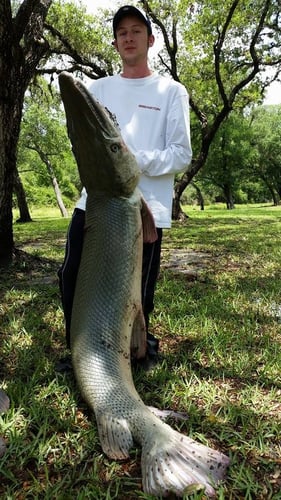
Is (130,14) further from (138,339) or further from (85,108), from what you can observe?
(138,339)

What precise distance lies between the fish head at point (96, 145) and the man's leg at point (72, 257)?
1.06 feet

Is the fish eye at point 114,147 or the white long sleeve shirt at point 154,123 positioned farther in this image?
the white long sleeve shirt at point 154,123

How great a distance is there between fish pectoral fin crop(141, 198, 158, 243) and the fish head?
14cm

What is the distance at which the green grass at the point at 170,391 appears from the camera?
2096mm

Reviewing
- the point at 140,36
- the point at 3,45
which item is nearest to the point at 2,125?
the point at 3,45

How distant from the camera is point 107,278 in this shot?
2672 millimetres

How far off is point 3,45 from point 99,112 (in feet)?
12.5

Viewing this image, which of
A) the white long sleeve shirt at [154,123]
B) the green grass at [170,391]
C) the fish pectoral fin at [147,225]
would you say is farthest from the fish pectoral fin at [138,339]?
the white long sleeve shirt at [154,123]

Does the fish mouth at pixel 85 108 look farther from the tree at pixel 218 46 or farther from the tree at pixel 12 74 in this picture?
the tree at pixel 218 46

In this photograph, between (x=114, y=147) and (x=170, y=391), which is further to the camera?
(x=170, y=391)

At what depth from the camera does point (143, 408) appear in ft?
Result: 7.63

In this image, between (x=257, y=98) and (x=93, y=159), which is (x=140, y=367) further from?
(x=257, y=98)

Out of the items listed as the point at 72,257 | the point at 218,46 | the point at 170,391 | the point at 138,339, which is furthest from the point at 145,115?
the point at 218,46

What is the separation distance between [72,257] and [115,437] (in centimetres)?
121
